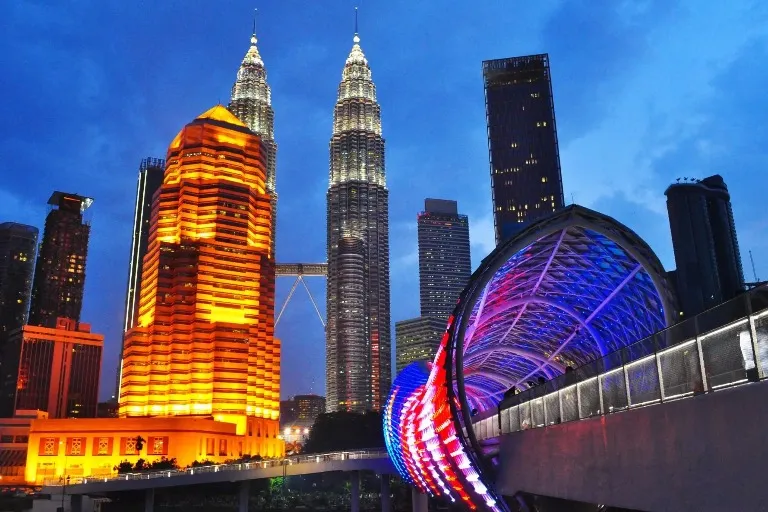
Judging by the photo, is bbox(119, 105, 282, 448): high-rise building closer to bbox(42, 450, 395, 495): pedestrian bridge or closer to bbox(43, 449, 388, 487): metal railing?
bbox(43, 449, 388, 487): metal railing

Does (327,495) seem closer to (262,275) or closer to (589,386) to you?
(262,275)

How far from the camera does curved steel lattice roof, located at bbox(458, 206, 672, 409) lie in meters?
34.0

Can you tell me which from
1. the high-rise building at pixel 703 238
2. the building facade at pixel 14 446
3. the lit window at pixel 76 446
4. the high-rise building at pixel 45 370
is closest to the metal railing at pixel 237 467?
the lit window at pixel 76 446

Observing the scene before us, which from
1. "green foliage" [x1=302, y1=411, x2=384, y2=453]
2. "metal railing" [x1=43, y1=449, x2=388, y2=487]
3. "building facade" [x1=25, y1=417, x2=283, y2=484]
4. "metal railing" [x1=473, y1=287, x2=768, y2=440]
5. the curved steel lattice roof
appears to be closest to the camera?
"metal railing" [x1=473, y1=287, x2=768, y2=440]

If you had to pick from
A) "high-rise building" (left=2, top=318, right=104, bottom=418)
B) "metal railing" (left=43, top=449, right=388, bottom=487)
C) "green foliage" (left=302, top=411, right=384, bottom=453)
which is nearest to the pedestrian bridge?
"metal railing" (left=43, top=449, right=388, bottom=487)

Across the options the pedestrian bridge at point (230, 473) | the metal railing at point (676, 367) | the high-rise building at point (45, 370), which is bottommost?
the pedestrian bridge at point (230, 473)

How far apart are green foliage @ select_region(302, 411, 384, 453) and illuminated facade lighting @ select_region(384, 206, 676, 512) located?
63430mm

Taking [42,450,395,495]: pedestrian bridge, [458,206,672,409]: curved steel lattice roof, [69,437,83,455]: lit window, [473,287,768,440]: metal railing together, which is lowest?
[42,450,395,495]: pedestrian bridge

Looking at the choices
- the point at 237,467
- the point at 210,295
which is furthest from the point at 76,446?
the point at 237,467

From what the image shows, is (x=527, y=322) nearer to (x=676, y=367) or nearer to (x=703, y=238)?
(x=676, y=367)

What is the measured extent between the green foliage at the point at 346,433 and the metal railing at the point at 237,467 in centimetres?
5377

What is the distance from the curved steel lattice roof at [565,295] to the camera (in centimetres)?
3400

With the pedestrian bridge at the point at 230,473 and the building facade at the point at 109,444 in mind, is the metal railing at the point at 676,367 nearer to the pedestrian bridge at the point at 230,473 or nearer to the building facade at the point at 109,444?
the pedestrian bridge at the point at 230,473

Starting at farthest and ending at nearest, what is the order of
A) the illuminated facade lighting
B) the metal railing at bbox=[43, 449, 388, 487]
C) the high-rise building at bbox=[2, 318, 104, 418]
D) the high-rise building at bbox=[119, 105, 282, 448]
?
the high-rise building at bbox=[2, 318, 104, 418], the high-rise building at bbox=[119, 105, 282, 448], the metal railing at bbox=[43, 449, 388, 487], the illuminated facade lighting
